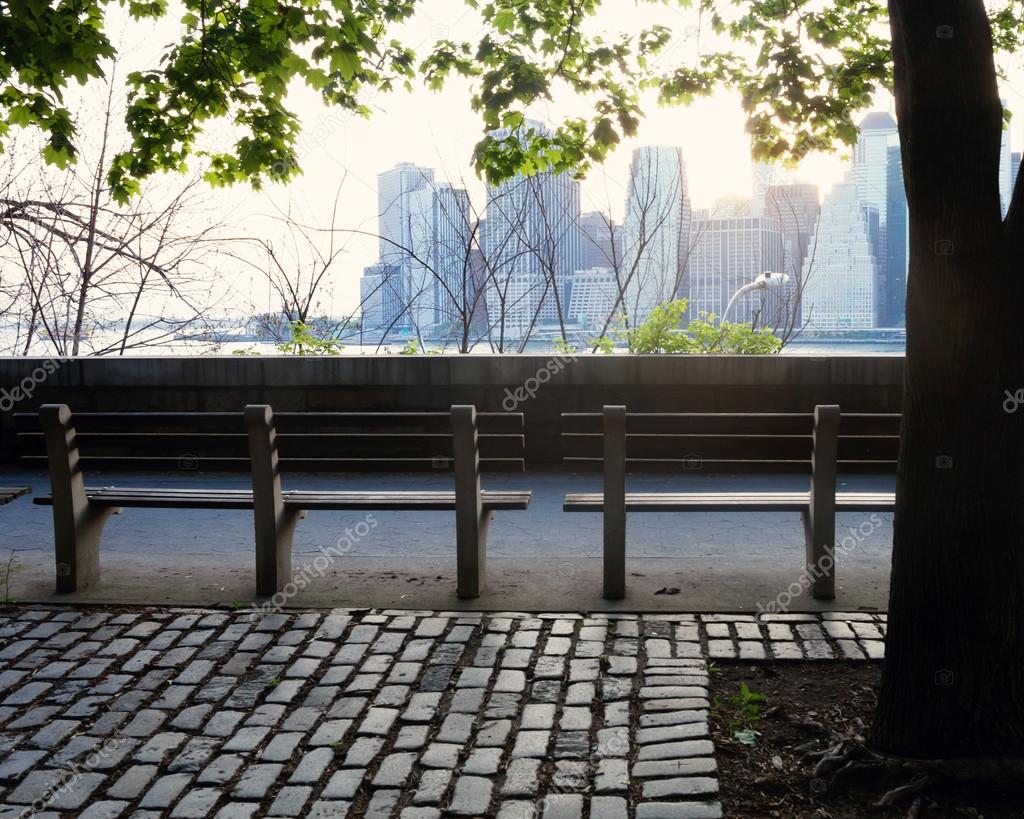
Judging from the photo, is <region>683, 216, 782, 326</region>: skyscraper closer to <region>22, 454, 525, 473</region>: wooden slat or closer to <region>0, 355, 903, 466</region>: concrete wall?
<region>0, 355, 903, 466</region>: concrete wall

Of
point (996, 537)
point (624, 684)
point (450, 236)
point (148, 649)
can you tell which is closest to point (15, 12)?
point (148, 649)

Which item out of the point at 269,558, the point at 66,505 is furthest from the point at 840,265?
the point at 66,505

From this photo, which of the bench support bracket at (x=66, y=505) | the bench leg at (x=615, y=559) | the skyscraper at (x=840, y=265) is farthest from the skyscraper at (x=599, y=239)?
the bench support bracket at (x=66, y=505)

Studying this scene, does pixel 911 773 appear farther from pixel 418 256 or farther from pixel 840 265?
pixel 840 265

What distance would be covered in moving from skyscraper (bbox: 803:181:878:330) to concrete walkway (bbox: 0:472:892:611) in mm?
4283

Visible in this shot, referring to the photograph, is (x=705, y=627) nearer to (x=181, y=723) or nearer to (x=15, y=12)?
(x=181, y=723)

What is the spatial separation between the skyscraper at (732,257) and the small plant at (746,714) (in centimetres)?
946

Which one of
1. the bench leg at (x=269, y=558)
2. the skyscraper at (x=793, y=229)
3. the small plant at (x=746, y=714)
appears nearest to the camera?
the small plant at (x=746, y=714)

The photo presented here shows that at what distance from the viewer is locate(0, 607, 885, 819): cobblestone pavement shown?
3619mm

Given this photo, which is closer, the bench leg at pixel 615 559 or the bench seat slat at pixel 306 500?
the bench leg at pixel 615 559

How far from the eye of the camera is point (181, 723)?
13.9ft

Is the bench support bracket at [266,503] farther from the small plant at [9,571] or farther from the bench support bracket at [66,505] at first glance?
the small plant at [9,571]

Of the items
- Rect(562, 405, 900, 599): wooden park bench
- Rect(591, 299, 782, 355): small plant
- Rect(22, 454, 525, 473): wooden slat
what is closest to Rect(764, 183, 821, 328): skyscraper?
Rect(591, 299, 782, 355): small plant

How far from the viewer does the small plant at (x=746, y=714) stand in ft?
13.1
